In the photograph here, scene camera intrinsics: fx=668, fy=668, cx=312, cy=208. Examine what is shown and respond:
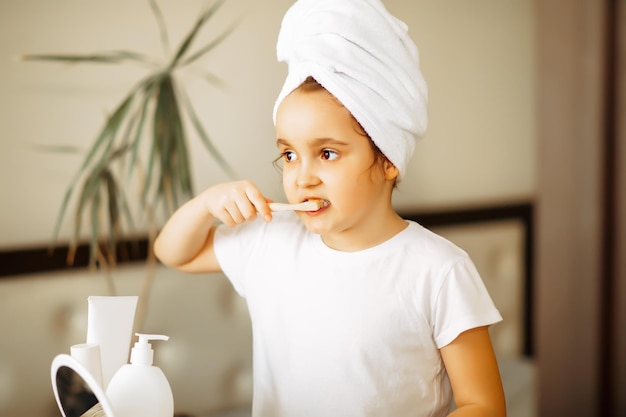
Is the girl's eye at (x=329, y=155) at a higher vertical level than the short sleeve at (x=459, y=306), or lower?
higher

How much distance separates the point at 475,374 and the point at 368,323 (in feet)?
0.46

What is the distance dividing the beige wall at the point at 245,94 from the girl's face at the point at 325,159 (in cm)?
61

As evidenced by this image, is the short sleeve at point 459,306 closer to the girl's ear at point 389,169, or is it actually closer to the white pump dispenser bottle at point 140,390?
the girl's ear at point 389,169

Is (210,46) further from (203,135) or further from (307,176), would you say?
(307,176)

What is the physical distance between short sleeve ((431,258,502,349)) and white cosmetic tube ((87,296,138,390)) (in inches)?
14.2

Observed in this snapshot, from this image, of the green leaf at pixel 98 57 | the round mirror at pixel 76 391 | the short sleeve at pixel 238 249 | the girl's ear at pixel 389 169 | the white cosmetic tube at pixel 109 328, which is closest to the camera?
the round mirror at pixel 76 391

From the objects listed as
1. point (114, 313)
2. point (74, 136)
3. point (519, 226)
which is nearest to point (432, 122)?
point (519, 226)

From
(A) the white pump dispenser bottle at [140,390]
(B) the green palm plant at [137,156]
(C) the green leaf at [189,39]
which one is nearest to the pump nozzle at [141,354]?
(A) the white pump dispenser bottle at [140,390]

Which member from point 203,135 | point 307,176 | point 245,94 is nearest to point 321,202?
point 307,176

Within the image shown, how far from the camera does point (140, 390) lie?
0.65m

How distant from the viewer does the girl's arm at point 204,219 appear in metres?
0.85

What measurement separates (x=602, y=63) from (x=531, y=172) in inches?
55.8

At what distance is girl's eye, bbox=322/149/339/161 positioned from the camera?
0.79 metres

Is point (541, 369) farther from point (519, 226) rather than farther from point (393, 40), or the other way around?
point (519, 226)
